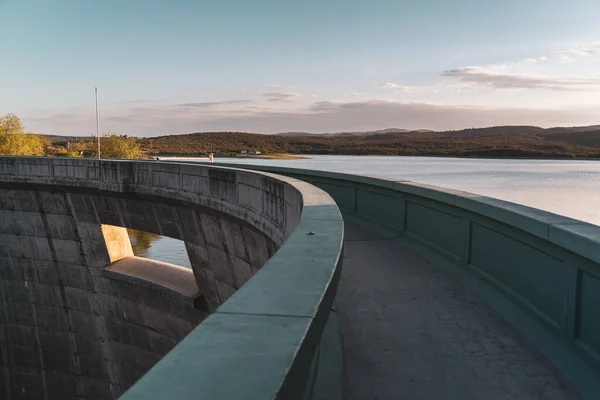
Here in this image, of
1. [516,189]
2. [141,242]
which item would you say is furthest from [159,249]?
[516,189]

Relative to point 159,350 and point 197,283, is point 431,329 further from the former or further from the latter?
point 159,350

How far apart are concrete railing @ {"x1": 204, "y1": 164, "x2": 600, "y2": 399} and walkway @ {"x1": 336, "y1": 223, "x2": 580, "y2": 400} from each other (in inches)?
8.1

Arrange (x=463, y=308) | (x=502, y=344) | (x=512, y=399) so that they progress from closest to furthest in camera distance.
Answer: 1. (x=512, y=399)
2. (x=502, y=344)
3. (x=463, y=308)

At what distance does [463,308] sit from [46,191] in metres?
19.4

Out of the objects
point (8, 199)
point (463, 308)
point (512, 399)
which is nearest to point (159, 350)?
point (8, 199)

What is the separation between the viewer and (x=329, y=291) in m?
2.51

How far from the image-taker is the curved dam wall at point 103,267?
48.2 feet

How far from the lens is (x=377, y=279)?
243 inches

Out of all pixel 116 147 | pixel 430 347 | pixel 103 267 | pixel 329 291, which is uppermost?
pixel 116 147

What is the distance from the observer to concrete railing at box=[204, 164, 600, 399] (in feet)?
12.6

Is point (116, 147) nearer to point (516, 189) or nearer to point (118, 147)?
point (118, 147)

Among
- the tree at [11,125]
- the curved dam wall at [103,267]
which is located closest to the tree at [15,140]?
the tree at [11,125]

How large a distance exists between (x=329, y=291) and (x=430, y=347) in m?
2.10

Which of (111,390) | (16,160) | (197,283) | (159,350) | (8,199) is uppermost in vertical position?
(16,160)
